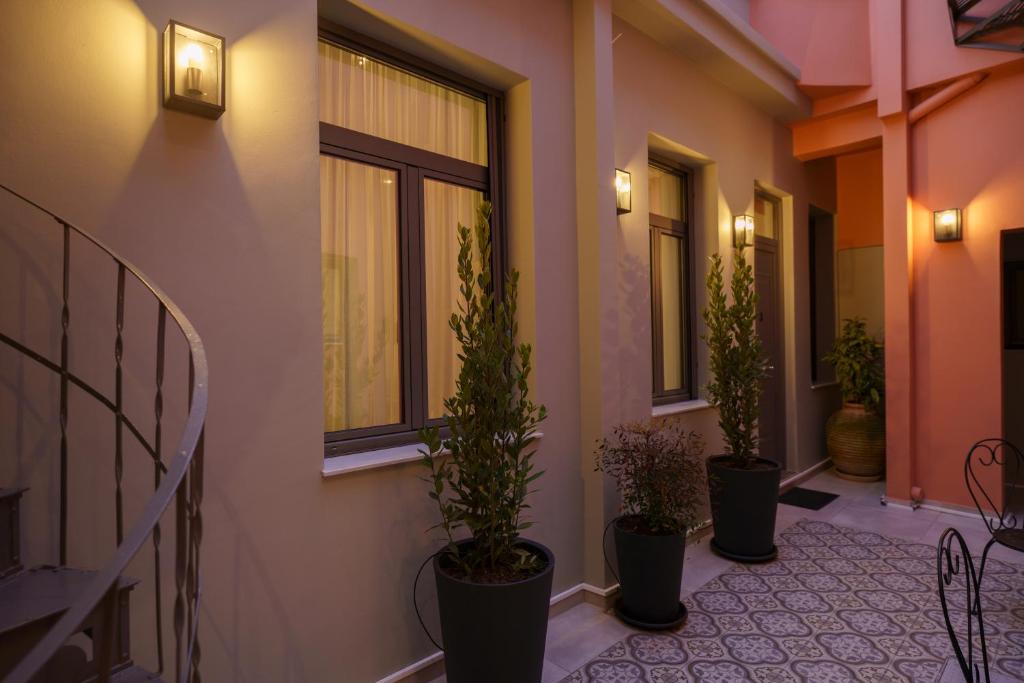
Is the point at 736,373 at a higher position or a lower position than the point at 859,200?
lower

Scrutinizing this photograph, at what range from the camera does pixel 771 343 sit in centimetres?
561

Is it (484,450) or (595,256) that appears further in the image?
(595,256)

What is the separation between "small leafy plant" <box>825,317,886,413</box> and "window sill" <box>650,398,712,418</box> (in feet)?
7.11

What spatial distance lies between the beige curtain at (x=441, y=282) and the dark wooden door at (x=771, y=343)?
3.35m

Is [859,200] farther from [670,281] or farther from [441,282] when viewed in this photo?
[441,282]

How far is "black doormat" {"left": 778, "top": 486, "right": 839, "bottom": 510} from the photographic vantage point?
5.07 meters

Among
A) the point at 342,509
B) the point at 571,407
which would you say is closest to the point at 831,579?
the point at 571,407

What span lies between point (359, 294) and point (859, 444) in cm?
516

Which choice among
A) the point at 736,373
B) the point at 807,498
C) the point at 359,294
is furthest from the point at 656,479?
the point at 807,498

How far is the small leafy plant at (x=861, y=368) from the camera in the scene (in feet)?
18.8

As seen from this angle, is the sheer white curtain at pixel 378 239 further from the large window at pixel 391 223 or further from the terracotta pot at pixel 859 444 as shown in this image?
the terracotta pot at pixel 859 444

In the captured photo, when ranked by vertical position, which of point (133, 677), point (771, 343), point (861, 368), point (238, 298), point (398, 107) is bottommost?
point (133, 677)

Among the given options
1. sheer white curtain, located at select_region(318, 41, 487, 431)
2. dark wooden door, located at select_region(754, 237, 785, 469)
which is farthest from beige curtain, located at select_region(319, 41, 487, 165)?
dark wooden door, located at select_region(754, 237, 785, 469)

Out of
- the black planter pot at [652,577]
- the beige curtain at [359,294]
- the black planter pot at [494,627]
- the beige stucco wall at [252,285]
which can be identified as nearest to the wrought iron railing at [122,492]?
the beige stucco wall at [252,285]
